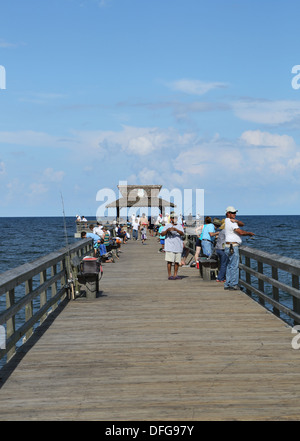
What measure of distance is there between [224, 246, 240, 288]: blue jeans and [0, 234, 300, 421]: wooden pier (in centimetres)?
156

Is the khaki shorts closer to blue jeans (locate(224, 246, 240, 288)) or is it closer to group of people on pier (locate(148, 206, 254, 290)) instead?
group of people on pier (locate(148, 206, 254, 290))

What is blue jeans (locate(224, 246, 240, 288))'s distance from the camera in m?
12.7

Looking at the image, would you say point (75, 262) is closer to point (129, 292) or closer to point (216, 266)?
point (129, 292)

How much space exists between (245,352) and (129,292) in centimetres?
614

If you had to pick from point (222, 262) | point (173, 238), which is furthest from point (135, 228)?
point (222, 262)

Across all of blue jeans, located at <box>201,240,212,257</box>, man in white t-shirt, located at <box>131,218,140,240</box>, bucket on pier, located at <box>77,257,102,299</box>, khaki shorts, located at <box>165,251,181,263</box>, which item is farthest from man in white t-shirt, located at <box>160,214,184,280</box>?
man in white t-shirt, located at <box>131,218,140,240</box>

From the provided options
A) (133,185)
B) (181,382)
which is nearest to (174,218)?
(181,382)

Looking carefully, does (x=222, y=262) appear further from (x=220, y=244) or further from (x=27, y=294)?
(x=27, y=294)

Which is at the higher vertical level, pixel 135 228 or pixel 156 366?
pixel 135 228

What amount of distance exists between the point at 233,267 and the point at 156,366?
21.2 ft

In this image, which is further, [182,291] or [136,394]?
[182,291]

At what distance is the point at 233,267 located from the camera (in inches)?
505

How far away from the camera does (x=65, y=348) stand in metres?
7.65
